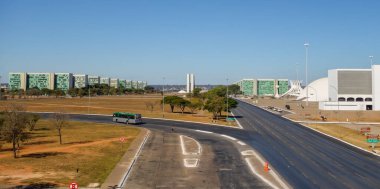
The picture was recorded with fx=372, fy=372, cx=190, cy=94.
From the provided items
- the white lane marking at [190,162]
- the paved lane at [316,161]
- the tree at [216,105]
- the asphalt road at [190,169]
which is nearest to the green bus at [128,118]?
the tree at [216,105]

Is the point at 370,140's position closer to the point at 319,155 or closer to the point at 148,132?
the point at 319,155

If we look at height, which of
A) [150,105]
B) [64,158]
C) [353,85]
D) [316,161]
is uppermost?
[353,85]

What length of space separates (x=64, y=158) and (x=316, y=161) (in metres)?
28.6

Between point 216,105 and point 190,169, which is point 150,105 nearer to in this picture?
point 216,105

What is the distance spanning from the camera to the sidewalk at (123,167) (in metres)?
31.5

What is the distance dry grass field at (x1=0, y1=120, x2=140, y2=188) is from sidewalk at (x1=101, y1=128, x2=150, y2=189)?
617 millimetres

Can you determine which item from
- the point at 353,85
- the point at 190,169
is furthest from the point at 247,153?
the point at 353,85

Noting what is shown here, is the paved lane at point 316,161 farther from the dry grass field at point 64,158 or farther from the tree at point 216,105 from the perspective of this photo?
the tree at point 216,105

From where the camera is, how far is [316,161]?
4306 cm

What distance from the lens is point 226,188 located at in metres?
30.2

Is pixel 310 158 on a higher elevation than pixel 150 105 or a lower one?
lower

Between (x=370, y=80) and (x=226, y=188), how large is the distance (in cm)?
14407

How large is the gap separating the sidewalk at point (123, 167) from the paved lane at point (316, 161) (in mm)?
15035

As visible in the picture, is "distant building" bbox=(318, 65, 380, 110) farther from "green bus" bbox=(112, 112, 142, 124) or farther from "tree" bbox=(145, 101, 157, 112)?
"green bus" bbox=(112, 112, 142, 124)
